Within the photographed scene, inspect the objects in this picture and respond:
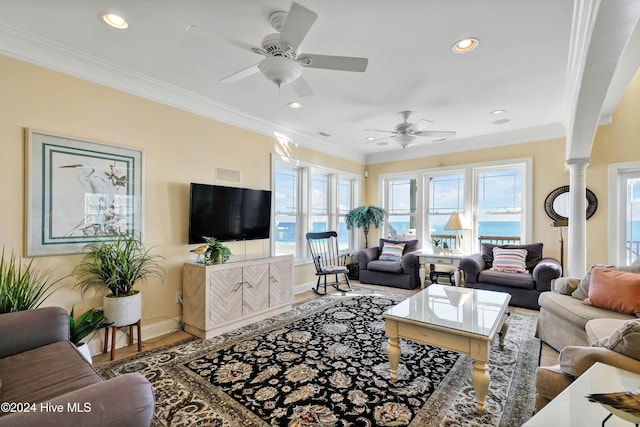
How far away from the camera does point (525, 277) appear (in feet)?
13.1

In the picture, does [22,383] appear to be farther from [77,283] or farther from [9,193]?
[9,193]

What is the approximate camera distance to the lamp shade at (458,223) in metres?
5.10

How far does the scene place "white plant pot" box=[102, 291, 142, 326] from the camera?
8.38 ft

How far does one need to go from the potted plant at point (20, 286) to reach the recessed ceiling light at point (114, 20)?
6.31ft

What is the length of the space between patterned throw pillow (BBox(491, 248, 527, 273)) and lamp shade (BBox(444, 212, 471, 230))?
743 millimetres

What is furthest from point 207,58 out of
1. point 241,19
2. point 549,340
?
point 549,340

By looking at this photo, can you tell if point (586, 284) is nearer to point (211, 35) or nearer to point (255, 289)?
point (255, 289)

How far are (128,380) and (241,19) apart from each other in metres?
2.30

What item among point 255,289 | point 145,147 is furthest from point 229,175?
point 255,289

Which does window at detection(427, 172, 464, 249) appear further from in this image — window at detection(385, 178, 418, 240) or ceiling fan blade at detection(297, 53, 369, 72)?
ceiling fan blade at detection(297, 53, 369, 72)

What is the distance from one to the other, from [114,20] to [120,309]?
92.4 inches

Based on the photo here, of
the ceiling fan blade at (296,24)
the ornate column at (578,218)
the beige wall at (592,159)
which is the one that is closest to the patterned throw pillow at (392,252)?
the beige wall at (592,159)

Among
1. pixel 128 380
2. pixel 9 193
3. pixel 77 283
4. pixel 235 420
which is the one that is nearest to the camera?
pixel 128 380

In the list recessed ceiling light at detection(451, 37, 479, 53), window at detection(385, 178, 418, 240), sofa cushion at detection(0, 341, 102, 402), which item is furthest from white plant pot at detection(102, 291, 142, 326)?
window at detection(385, 178, 418, 240)
